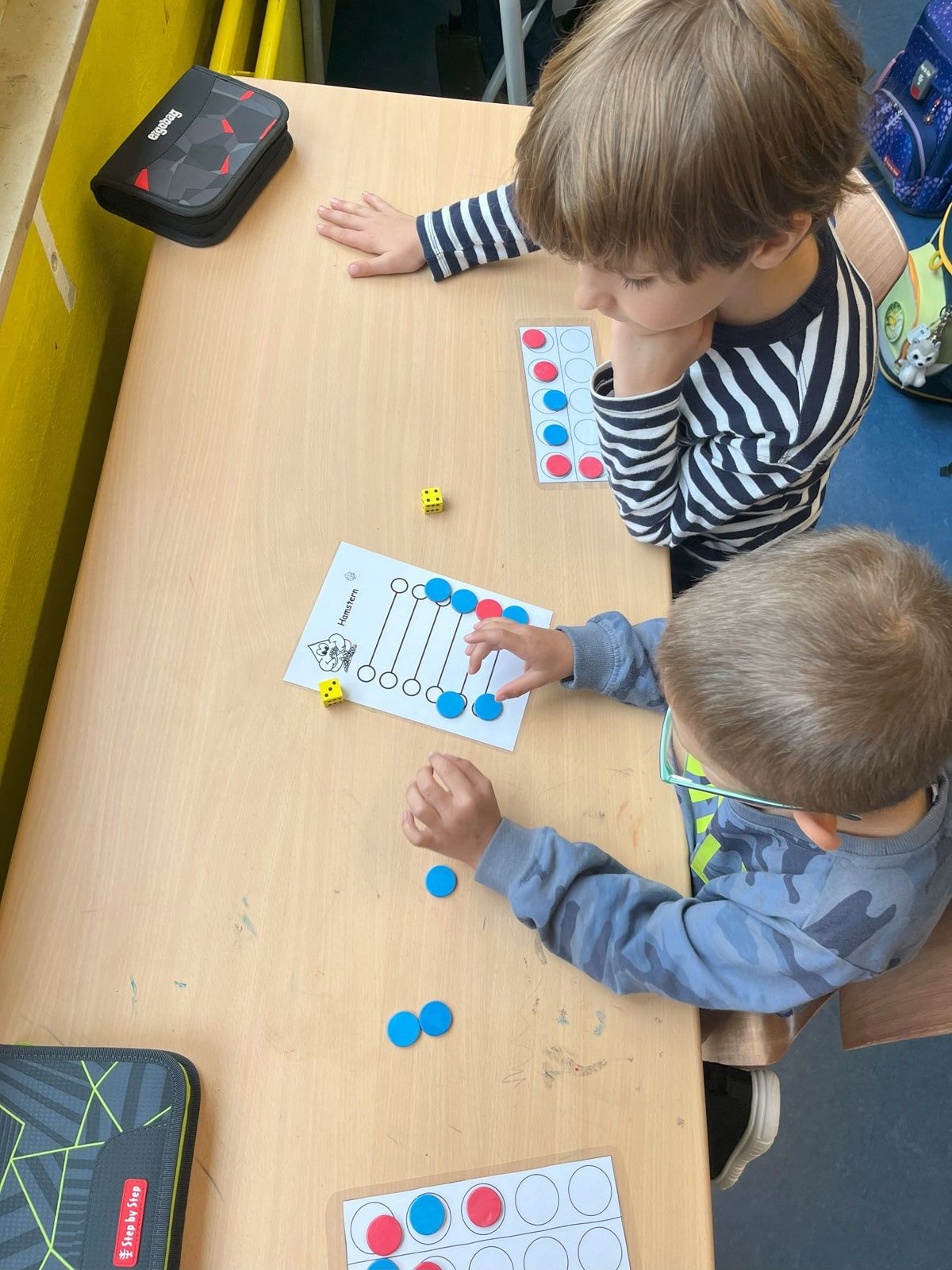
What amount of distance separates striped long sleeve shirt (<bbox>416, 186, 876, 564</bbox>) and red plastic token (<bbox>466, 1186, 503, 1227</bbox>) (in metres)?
0.58

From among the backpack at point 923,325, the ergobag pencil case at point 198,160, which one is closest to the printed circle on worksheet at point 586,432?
the ergobag pencil case at point 198,160

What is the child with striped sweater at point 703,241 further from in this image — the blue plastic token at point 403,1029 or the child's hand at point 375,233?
the blue plastic token at point 403,1029

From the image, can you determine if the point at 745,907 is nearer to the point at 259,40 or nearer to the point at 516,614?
the point at 516,614

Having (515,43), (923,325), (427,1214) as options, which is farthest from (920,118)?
(427,1214)

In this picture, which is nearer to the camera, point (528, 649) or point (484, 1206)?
point (484, 1206)

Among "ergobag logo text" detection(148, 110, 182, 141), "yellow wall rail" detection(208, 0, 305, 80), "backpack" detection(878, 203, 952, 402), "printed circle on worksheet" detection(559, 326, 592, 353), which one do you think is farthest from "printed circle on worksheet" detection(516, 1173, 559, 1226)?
"backpack" detection(878, 203, 952, 402)

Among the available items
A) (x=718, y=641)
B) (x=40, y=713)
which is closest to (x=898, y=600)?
(x=718, y=641)

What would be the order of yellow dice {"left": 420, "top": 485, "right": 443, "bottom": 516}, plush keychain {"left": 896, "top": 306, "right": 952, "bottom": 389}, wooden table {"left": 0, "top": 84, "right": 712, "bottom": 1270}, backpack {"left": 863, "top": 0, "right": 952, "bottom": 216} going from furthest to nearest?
backpack {"left": 863, "top": 0, "right": 952, "bottom": 216} → plush keychain {"left": 896, "top": 306, "right": 952, "bottom": 389} → yellow dice {"left": 420, "top": 485, "right": 443, "bottom": 516} → wooden table {"left": 0, "top": 84, "right": 712, "bottom": 1270}

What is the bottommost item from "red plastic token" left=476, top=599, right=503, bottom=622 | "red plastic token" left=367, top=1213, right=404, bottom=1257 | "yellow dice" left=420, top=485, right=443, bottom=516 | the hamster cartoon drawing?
"red plastic token" left=367, top=1213, right=404, bottom=1257

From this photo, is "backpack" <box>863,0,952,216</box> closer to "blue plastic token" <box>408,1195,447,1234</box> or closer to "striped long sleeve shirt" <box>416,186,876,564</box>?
"striped long sleeve shirt" <box>416,186,876,564</box>

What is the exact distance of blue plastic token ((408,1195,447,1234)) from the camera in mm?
673

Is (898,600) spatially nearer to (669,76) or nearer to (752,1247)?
(669,76)

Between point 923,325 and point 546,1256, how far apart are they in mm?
1749

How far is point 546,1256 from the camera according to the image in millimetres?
672
